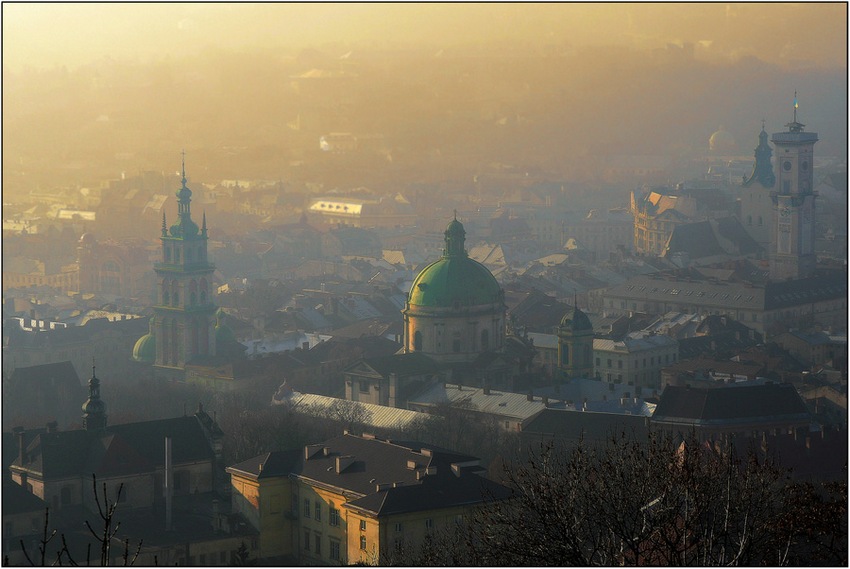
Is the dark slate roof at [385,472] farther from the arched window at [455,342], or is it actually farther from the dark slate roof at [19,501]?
the arched window at [455,342]

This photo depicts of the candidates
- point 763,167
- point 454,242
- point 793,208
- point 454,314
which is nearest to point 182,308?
point 454,242

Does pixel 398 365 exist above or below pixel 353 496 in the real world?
above

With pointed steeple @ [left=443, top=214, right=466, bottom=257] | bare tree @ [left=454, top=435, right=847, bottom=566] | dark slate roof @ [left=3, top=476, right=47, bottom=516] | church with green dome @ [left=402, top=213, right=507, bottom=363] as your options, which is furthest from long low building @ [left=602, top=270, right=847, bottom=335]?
bare tree @ [left=454, top=435, right=847, bottom=566]

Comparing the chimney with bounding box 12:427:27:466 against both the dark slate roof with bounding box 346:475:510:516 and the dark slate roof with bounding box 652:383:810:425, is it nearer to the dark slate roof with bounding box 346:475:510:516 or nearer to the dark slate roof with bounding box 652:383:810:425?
the dark slate roof with bounding box 346:475:510:516

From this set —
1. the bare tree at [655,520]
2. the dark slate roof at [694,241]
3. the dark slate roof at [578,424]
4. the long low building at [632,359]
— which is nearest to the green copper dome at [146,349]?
the long low building at [632,359]

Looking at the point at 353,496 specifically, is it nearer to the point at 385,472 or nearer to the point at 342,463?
the point at 385,472

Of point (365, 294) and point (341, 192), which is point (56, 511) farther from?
point (341, 192)
